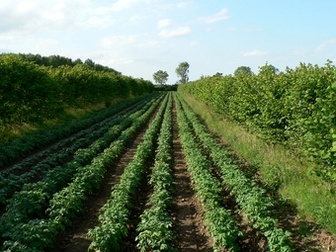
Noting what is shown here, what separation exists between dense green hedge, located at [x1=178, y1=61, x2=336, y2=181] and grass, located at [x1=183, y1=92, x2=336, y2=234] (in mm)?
425

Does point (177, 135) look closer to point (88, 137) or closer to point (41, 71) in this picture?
point (88, 137)

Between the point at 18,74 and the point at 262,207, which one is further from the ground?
the point at 18,74

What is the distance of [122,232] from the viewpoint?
6898 mm

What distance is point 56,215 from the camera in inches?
308

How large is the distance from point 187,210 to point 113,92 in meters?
40.0

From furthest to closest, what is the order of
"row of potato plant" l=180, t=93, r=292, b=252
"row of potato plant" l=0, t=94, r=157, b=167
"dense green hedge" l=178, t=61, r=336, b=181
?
"row of potato plant" l=0, t=94, r=157, b=167
"dense green hedge" l=178, t=61, r=336, b=181
"row of potato plant" l=180, t=93, r=292, b=252

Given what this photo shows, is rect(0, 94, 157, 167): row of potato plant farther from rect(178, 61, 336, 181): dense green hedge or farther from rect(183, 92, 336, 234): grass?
rect(178, 61, 336, 181): dense green hedge

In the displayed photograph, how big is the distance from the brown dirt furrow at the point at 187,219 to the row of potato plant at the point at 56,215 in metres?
2.26

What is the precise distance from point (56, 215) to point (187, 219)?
2.92 metres

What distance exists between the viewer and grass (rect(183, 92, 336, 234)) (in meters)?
7.69

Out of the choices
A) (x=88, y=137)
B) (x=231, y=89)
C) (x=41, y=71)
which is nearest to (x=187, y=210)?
(x=88, y=137)

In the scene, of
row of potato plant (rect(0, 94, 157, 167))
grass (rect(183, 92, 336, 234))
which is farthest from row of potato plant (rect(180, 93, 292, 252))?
row of potato plant (rect(0, 94, 157, 167))

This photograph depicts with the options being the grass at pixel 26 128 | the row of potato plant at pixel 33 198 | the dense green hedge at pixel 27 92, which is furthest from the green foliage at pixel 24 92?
the row of potato plant at pixel 33 198

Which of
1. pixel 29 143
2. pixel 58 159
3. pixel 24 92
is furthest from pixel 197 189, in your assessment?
pixel 24 92
